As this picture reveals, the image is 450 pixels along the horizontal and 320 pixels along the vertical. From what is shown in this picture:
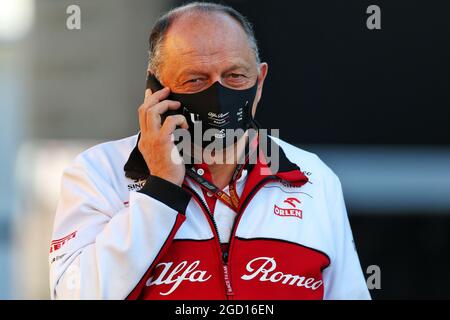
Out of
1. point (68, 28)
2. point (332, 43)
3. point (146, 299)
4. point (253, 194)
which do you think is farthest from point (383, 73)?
point (146, 299)

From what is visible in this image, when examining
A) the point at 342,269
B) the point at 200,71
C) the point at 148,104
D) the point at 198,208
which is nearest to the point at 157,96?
the point at 148,104

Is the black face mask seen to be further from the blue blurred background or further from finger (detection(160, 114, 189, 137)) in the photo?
the blue blurred background

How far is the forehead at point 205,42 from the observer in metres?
2.97

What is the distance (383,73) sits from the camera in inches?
259

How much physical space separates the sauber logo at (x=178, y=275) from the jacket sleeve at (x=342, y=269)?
1.56 feet

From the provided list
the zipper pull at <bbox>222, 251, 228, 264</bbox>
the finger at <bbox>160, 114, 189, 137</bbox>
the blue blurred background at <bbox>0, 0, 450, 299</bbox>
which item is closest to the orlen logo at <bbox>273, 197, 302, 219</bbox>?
the zipper pull at <bbox>222, 251, 228, 264</bbox>

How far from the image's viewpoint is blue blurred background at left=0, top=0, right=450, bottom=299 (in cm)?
648

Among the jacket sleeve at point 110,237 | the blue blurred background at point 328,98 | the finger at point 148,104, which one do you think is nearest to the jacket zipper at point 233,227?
the jacket sleeve at point 110,237

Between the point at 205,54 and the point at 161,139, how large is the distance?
35 cm

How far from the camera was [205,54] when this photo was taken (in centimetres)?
296

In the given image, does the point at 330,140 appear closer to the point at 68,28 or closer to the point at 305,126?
the point at 305,126

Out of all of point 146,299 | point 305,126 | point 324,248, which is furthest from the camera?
point 305,126

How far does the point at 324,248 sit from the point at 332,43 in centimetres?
382

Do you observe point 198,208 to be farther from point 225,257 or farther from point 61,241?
point 61,241
